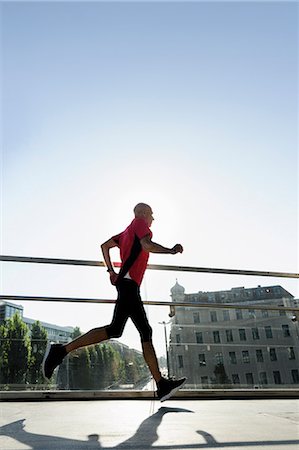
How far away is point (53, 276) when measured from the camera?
3.23 metres

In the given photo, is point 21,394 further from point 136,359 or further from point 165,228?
point 165,228

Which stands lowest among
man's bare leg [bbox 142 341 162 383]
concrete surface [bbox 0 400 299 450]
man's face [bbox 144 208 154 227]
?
concrete surface [bbox 0 400 299 450]

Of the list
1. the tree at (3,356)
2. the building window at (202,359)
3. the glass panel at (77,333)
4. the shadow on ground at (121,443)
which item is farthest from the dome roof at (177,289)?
the building window at (202,359)

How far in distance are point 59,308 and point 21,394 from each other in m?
0.72

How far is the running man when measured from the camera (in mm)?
2223

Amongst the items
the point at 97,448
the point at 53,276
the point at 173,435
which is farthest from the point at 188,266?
the point at 97,448

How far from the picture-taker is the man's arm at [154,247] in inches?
93.0

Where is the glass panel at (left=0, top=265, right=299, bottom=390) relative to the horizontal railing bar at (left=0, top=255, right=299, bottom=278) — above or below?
below

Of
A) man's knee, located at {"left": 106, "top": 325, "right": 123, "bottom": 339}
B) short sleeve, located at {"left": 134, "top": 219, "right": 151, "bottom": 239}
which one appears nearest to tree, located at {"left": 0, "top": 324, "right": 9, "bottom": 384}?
man's knee, located at {"left": 106, "top": 325, "right": 123, "bottom": 339}

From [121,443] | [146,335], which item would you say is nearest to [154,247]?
[146,335]

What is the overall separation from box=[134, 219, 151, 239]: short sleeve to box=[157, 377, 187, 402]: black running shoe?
95cm

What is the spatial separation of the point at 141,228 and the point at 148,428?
4.42 ft

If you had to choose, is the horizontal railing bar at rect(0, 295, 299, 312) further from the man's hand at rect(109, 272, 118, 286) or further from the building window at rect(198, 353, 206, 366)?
the building window at rect(198, 353, 206, 366)

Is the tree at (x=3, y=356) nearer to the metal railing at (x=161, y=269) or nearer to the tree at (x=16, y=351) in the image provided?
the tree at (x=16, y=351)
